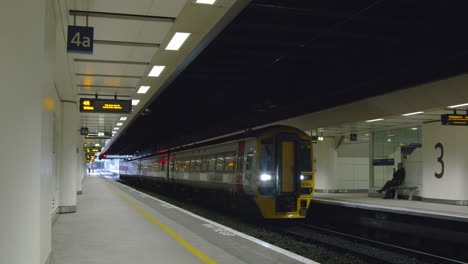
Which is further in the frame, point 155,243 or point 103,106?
point 103,106

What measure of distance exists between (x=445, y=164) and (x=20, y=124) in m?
17.5

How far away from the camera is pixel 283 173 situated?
12.2 meters

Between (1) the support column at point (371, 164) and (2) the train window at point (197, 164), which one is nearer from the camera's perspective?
(2) the train window at point (197, 164)

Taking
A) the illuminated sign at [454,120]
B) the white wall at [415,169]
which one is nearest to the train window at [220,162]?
the illuminated sign at [454,120]

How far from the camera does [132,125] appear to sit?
86.6 feet

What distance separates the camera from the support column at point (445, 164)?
1734 cm

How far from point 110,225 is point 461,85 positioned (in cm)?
903

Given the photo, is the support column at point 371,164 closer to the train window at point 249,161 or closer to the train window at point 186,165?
the train window at point 186,165

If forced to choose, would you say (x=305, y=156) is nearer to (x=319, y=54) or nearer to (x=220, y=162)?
(x=319, y=54)

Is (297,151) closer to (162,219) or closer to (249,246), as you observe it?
(162,219)

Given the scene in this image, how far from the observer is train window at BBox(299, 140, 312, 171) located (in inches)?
490

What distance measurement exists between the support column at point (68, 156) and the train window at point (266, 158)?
16.7 ft

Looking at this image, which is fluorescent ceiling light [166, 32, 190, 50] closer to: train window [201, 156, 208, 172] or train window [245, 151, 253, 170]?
train window [245, 151, 253, 170]

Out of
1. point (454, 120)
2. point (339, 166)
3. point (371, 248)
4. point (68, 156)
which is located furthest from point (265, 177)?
point (339, 166)
